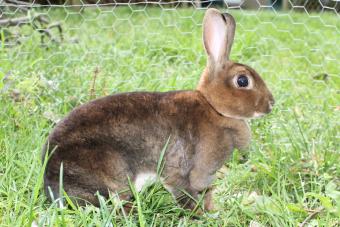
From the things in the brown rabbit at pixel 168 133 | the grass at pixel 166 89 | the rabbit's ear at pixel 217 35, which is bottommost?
the grass at pixel 166 89

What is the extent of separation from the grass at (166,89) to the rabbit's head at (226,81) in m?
0.29

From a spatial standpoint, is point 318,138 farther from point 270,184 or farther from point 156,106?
point 156,106

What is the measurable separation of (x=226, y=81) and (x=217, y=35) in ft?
0.61

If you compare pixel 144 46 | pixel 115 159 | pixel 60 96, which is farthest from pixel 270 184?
pixel 144 46

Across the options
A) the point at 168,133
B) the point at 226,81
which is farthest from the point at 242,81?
the point at 168,133

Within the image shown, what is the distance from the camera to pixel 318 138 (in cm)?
261

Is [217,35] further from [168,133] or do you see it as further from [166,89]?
[166,89]

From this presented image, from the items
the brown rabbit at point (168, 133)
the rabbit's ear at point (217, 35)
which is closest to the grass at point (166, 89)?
the brown rabbit at point (168, 133)

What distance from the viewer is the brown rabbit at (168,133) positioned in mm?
1941

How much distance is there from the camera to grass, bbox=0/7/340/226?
196cm

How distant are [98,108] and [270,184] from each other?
763 millimetres

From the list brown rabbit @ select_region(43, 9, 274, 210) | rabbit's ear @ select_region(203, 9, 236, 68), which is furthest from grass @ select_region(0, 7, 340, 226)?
rabbit's ear @ select_region(203, 9, 236, 68)

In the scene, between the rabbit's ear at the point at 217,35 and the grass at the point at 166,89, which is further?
the rabbit's ear at the point at 217,35

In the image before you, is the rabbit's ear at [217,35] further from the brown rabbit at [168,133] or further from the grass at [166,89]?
the grass at [166,89]
